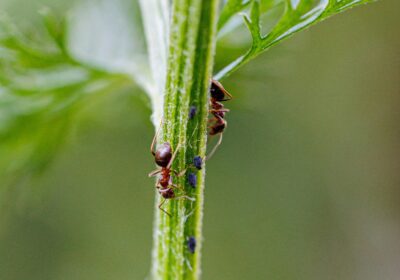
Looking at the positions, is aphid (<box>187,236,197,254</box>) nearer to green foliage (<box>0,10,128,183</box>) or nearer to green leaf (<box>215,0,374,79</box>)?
green leaf (<box>215,0,374,79</box>)

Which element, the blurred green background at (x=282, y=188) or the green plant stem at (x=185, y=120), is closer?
the green plant stem at (x=185, y=120)

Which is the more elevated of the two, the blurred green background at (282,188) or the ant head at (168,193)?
the blurred green background at (282,188)

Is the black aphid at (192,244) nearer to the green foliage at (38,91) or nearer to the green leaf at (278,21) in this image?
the green leaf at (278,21)

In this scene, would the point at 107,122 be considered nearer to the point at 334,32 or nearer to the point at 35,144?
the point at 35,144

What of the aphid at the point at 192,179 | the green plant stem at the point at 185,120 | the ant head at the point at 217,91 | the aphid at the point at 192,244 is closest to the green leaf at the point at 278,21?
the ant head at the point at 217,91

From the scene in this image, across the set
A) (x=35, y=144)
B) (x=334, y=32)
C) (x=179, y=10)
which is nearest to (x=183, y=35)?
(x=179, y=10)

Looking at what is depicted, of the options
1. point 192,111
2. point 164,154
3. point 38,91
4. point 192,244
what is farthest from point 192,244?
point 38,91

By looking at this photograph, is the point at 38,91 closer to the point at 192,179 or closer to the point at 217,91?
the point at 217,91
